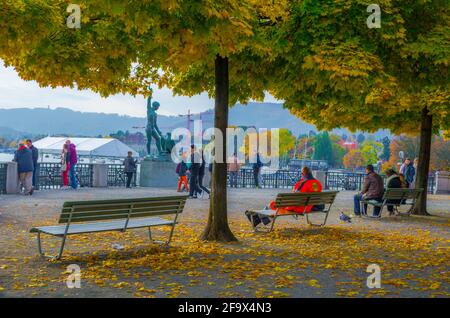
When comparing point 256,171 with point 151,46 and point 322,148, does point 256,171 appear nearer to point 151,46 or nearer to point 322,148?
point 151,46

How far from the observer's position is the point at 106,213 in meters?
8.98

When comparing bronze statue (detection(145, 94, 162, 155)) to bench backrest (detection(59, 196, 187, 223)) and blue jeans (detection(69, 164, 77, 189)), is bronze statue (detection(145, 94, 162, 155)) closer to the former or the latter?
blue jeans (detection(69, 164, 77, 189))

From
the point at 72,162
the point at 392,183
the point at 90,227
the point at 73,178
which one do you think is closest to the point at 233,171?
the point at 73,178

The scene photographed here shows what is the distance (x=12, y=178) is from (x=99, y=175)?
19.5 feet

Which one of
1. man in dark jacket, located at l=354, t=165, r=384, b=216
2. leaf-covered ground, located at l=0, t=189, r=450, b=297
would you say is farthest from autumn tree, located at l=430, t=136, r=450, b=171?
leaf-covered ground, located at l=0, t=189, r=450, b=297

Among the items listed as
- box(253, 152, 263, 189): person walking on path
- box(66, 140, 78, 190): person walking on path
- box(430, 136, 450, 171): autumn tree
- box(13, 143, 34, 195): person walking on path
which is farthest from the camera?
box(430, 136, 450, 171): autumn tree

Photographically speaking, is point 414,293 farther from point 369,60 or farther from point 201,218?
point 201,218

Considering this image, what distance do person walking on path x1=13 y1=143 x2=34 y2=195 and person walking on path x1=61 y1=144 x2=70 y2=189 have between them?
9.55 ft

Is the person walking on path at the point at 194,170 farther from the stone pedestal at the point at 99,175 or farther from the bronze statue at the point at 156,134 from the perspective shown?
the bronze statue at the point at 156,134

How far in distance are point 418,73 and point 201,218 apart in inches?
243

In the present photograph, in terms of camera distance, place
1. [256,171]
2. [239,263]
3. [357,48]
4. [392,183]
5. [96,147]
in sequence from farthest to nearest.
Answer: [96,147] < [256,171] < [392,183] < [357,48] < [239,263]

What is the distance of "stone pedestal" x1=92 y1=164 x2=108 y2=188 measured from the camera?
2614 cm
